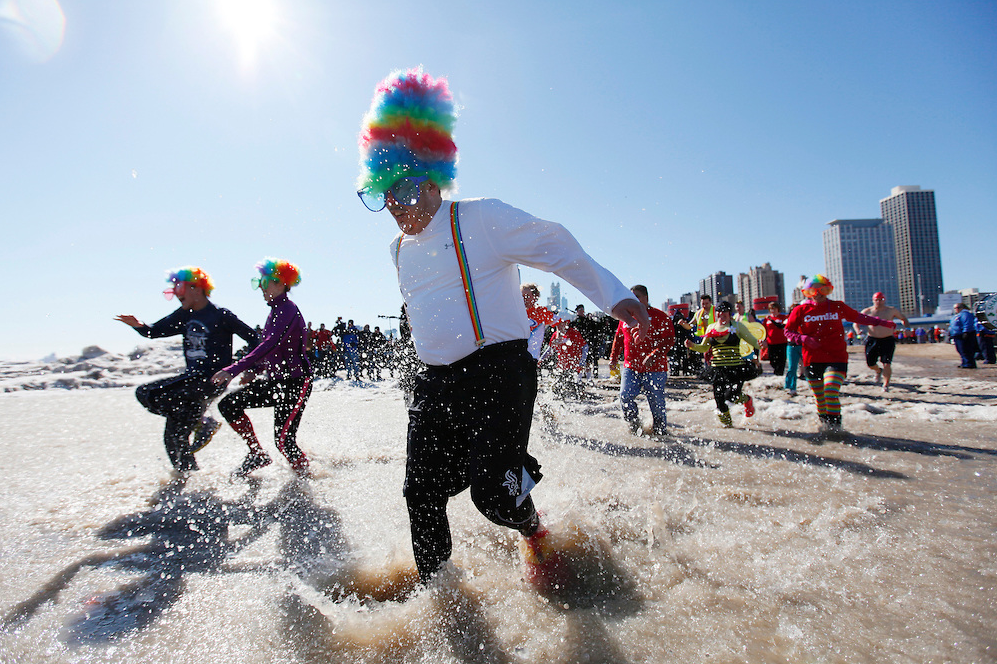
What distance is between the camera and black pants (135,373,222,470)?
4105mm

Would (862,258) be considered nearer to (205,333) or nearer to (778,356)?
(778,356)

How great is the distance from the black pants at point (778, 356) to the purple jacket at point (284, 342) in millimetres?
9683

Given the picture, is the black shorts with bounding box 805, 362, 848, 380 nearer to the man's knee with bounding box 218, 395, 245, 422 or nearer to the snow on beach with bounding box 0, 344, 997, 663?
the snow on beach with bounding box 0, 344, 997, 663

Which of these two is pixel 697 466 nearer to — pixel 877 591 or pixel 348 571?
pixel 877 591

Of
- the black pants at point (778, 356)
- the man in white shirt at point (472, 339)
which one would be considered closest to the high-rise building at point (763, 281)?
the black pants at point (778, 356)

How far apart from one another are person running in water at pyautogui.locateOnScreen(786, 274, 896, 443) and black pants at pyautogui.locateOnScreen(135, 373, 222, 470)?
6.09 metres

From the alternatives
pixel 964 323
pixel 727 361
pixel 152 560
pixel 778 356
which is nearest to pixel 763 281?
pixel 964 323

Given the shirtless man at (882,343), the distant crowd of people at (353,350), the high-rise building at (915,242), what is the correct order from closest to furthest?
the shirtless man at (882,343)
the distant crowd of people at (353,350)
the high-rise building at (915,242)

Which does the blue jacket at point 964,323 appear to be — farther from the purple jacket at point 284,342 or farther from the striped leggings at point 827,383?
the purple jacket at point 284,342

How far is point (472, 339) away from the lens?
6.61 ft

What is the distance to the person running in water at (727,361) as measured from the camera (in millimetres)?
6320

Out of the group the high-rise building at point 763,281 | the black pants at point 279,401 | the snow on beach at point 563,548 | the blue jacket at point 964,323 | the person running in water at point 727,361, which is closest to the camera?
the snow on beach at point 563,548

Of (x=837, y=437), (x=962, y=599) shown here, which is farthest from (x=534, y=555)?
(x=837, y=437)

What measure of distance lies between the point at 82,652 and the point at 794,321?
6780 mm
